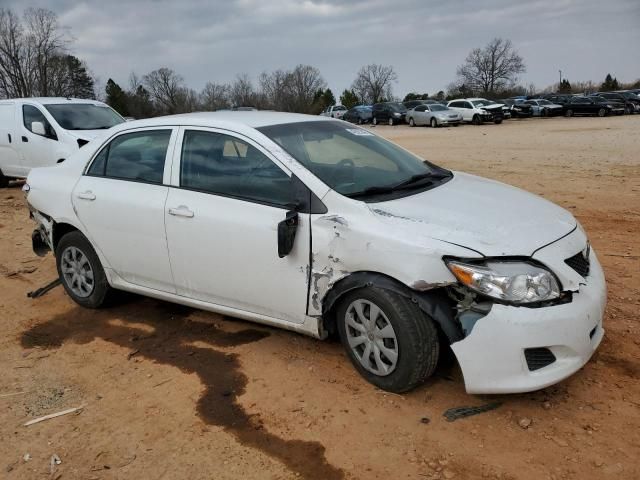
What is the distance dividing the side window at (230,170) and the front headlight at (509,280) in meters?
1.21

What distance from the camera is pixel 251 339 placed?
4207 millimetres

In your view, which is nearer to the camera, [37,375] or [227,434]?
[227,434]

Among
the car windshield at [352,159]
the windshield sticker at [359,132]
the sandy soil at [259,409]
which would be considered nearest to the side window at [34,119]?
the sandy soil at [259,409]

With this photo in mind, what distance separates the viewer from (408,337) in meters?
3.08

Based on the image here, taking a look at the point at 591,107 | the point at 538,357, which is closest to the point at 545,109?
the point at 591,107

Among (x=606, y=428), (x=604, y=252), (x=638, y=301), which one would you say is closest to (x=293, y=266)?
(x=606, y=428)

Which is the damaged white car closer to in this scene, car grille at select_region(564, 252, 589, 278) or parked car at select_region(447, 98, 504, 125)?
car grille at select_region(564, 252, 589, 278)

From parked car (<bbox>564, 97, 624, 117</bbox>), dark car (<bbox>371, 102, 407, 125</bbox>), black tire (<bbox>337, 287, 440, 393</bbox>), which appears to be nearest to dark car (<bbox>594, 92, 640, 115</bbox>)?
parked car (<bbox>564, 97, 624, 117</bbox>)

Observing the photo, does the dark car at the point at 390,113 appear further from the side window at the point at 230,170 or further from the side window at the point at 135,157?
the side window at the point at 230,170

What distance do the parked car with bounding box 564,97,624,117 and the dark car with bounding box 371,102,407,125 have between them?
10.7 m

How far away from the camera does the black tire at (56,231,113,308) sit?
186 inches

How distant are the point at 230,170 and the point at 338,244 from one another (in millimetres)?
1045

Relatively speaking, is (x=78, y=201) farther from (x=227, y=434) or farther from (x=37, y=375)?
(x=227, y=434)

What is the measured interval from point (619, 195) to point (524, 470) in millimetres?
6829
